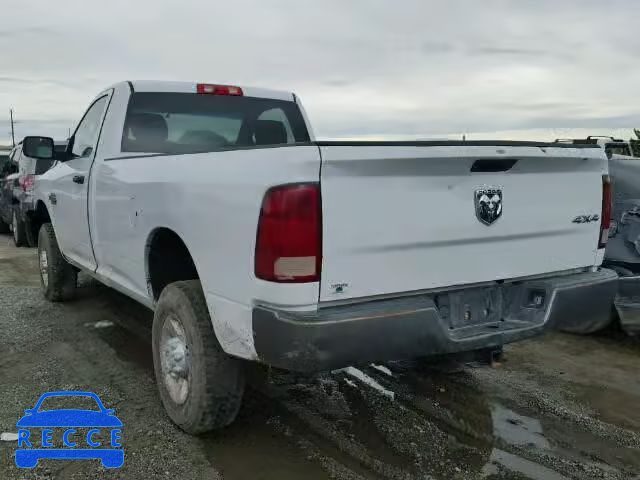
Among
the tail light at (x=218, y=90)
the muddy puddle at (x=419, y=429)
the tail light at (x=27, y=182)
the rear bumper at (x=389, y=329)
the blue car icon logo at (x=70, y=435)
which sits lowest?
the blue car icon logo at (x=70, y=435)

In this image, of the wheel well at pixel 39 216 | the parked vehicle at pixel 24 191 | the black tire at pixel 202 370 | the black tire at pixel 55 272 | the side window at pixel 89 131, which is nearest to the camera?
the black tire at pixel 202 370

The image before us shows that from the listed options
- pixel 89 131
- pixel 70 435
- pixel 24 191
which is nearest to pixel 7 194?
pixel 24 191

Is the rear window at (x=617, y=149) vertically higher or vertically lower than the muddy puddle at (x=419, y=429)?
higher

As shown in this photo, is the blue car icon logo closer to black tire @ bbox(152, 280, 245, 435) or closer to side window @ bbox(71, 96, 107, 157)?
black tire @ bbox(152, 280, 245, 435)

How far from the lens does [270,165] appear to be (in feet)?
8.38

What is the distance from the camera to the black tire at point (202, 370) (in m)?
3.03

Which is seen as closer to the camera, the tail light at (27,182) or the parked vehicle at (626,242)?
the parked vehicle at (626,242)

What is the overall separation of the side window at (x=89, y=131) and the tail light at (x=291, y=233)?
9.24 feet

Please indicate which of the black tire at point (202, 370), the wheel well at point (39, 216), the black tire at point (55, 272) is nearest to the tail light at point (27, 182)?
the wheel well at point (39, 216)

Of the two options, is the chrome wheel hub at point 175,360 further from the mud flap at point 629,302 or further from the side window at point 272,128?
the mud flap at point 629,302

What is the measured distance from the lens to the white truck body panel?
255 cm

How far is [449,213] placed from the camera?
283 centimetres

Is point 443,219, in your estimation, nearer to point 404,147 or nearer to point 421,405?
point 404,147

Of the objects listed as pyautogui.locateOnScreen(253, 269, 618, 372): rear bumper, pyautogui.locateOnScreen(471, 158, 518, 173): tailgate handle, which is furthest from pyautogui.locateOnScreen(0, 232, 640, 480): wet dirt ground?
pyautogui.locateOnScreen(471, 158, 518, 173): tailgate handle
